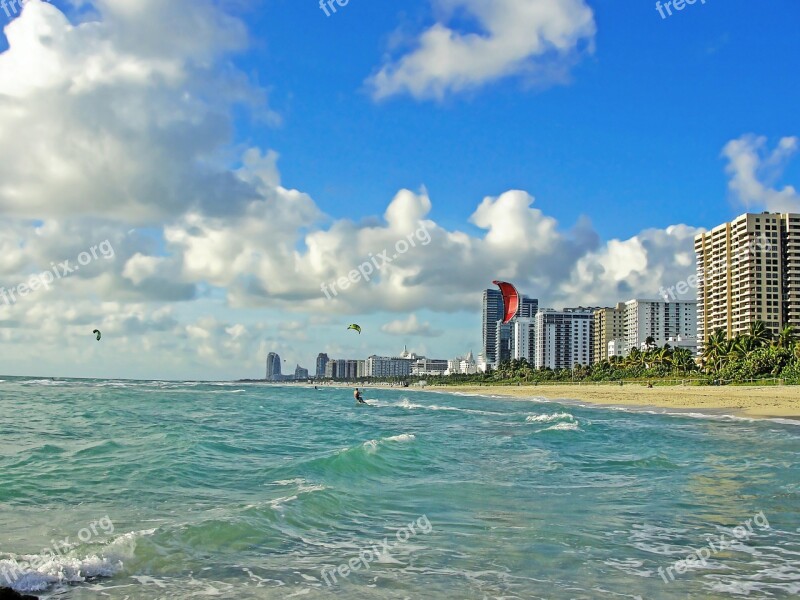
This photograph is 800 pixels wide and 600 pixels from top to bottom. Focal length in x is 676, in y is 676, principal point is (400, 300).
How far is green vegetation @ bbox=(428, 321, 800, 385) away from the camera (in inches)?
3105

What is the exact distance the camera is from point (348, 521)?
11.7 meters

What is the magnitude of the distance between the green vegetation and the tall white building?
45.6 m

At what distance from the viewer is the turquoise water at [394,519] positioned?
25.9 feet

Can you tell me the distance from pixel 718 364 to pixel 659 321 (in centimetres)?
9023

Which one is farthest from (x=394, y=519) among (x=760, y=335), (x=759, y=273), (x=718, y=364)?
(x=759, y=273)

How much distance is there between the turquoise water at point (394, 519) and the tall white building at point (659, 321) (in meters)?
168

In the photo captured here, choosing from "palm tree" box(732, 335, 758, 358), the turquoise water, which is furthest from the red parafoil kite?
"palm tree" box(732, 335, 758, 358)

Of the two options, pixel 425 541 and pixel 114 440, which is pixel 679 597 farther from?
pixel 114 440

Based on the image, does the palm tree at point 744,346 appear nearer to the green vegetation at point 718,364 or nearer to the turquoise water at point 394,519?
the green vegetation at point 718,364

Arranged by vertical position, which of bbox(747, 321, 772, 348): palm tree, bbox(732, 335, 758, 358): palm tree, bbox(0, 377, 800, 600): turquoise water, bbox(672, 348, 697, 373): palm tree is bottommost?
bbox(0, 377, 800, 600): turquoise water

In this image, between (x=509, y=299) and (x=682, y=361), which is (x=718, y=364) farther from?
(x=509, y=299)

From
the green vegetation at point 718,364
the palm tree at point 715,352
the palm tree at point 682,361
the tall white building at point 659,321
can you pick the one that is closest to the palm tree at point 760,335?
the green vegetation at point 718,364

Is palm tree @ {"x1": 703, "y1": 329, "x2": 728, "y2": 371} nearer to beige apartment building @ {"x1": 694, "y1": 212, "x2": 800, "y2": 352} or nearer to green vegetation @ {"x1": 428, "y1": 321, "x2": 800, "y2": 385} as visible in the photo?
green vegetation @ {"x1": 428, "y1": 321, "x2": 800, "y2": 385}

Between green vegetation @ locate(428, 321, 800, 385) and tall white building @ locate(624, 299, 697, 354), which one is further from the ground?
tall white building @ locate(624, 299, 697, 354)
